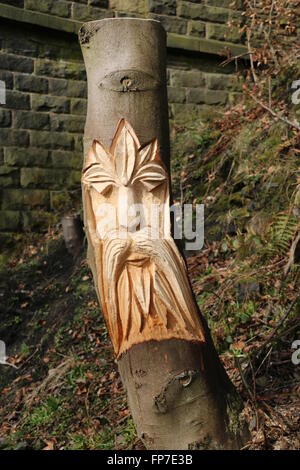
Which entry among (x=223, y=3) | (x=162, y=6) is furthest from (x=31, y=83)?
(x=223, y=3)

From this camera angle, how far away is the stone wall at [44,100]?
6.84 meters

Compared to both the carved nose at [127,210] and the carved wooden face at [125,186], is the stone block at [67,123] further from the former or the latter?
the carved nose at [127,210]

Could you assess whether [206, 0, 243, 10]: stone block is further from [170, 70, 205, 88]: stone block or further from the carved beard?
the carved beard

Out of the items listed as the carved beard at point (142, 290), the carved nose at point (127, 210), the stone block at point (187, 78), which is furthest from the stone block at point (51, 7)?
the carved beard at point (142, 290)

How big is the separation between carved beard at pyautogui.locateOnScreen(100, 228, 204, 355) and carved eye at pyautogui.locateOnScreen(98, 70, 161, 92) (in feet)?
2.01

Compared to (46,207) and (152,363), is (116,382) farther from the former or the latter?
(46,207)

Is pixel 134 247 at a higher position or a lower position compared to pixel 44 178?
lower

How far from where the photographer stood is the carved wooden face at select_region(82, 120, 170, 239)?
8.59 ft

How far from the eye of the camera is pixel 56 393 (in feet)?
13.5

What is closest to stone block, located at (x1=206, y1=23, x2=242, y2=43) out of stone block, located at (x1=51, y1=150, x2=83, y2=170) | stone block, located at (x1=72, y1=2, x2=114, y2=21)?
stone block, located at (x1=72, y1=2, x2=114, y2=21)

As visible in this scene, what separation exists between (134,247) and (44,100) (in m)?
4.87

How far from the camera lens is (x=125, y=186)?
8.62 ft

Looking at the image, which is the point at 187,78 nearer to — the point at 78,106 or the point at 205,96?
the point at 205,96

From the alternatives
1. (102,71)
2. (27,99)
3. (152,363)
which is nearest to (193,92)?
(27,99)
